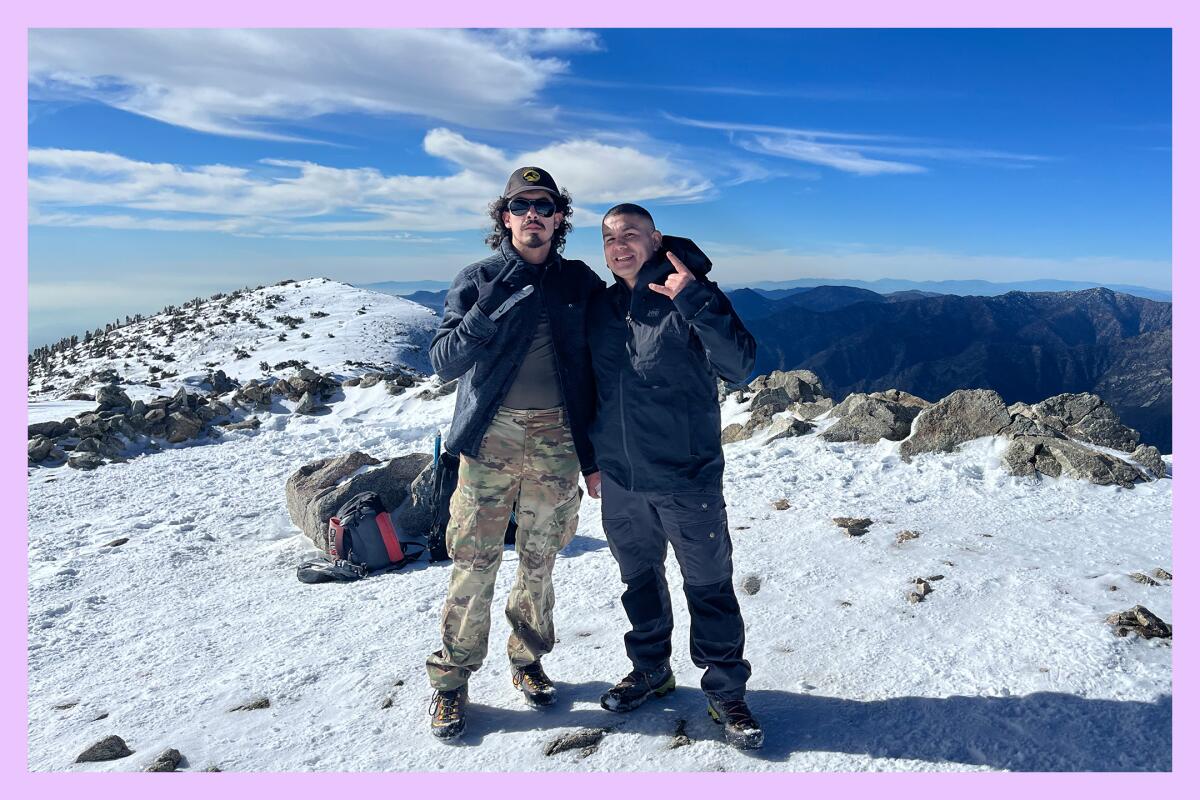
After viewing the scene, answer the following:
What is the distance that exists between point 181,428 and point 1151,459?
1536 cm

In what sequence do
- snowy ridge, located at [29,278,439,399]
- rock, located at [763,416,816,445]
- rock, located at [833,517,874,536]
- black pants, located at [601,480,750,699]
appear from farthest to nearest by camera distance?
snowy ridge, located at [29,278,439,399]
rock, located at [763,416,816,445]
rock, located at [833,517,874,536]
black pants, located at [601,480,750,699]

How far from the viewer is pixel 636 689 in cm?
373

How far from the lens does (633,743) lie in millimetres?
3434

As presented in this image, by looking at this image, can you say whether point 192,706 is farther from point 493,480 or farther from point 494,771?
point 493,480

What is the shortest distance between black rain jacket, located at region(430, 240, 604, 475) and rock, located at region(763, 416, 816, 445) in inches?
246

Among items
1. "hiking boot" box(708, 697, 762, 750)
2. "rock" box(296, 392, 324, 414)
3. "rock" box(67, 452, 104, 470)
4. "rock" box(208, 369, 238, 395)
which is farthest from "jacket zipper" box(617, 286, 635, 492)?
"rock" box(208, 369, 238, 395)

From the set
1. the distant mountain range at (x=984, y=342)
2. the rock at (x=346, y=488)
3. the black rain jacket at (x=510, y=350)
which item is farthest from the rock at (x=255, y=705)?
the distant mountain range at (x=984, y=342)

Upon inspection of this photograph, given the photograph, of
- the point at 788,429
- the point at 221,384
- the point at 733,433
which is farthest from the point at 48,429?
the point at 788,429

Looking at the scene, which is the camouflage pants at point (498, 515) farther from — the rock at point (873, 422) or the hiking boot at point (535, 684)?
the rock at point (873, 422)

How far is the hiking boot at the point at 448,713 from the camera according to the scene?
361 centimetres

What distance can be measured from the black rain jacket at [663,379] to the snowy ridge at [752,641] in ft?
4.52

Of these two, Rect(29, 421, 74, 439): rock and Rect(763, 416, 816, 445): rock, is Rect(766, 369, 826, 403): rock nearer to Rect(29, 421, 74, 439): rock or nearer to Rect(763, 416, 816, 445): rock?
Rect(763, 416, 816, 445): rock

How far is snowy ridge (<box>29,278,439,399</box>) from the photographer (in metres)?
25.8

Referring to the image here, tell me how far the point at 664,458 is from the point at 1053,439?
6335mm
